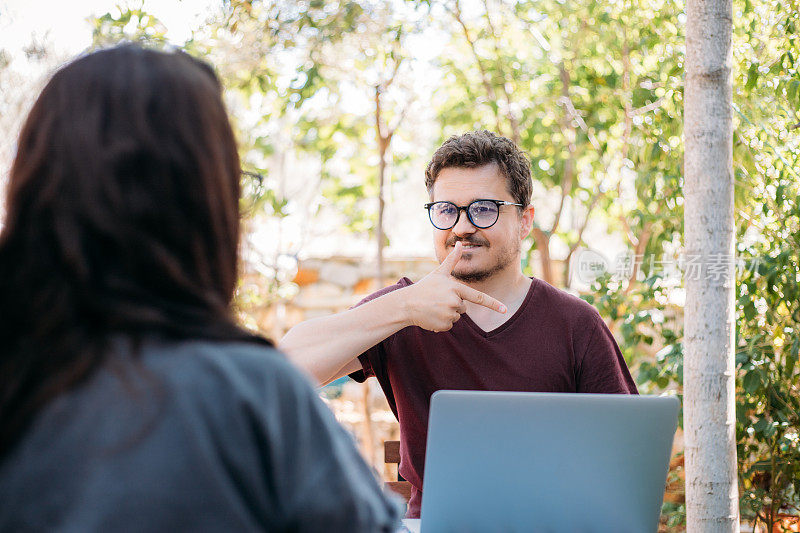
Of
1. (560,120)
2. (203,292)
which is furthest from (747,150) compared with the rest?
(203,292)

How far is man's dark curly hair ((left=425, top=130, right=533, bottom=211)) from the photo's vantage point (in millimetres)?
2008

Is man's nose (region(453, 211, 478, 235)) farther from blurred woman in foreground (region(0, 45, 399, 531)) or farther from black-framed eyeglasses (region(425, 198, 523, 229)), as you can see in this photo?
blurred woman in foreground (region(0, 45, 399, 531))

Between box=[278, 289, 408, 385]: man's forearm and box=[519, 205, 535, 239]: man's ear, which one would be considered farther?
box=[519, 205, 535, 239]: man's ear

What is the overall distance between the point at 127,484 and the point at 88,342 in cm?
12

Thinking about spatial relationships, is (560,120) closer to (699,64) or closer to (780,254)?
(780,254)

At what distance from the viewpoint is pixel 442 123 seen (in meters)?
4.52

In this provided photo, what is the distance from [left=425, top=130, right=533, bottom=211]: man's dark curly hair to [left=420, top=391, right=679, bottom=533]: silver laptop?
95 cm

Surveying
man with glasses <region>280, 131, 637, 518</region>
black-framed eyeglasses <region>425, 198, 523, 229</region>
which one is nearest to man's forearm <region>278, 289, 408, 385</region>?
man with glasses <region>280, 131, 637, 518</region>

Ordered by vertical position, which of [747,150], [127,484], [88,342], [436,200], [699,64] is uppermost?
[699,64]

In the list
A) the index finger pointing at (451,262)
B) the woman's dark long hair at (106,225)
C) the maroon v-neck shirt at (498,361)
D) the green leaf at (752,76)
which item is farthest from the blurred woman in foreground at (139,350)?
the green leaf at (752,76)

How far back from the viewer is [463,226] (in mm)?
1976

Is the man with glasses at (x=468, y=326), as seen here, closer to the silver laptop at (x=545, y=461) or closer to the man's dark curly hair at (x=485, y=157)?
the man's dark curly hair at (x=485, y=157)

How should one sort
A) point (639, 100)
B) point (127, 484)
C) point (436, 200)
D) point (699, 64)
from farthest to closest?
point (639, 100)
point (436, 200)
point (699, 64)
point (127, 484)

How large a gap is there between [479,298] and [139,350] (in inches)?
42.7
